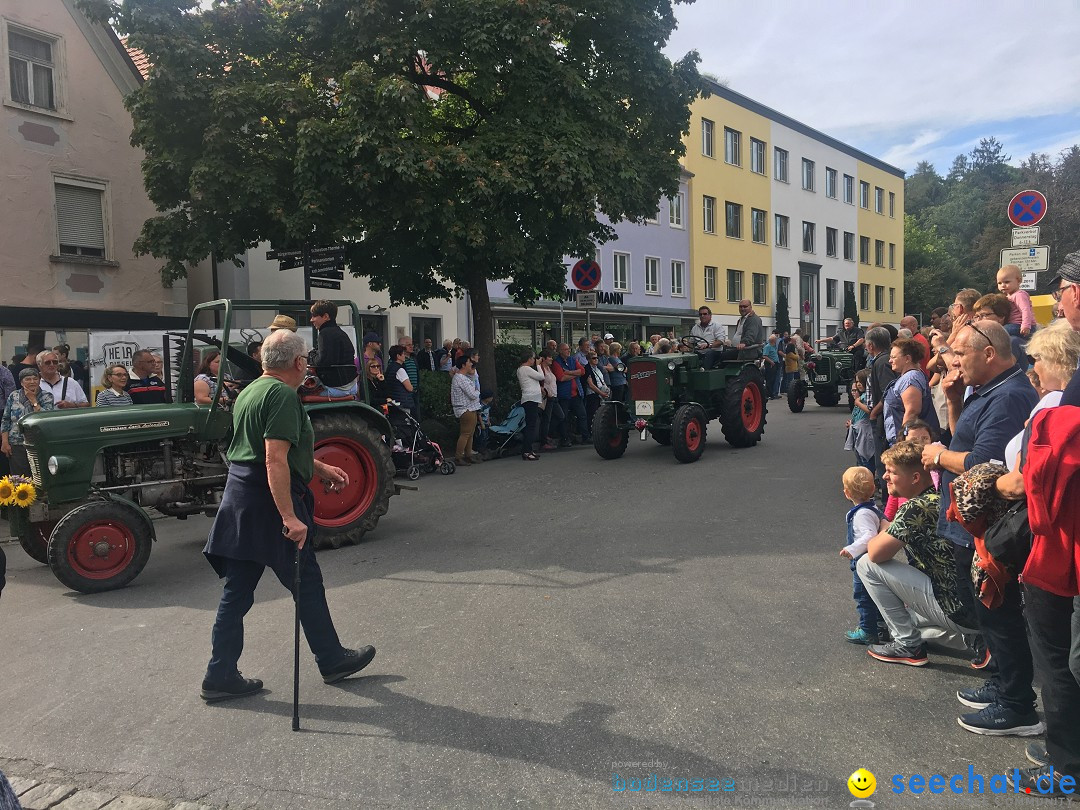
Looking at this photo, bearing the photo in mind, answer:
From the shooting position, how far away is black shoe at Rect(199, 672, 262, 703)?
158 inches

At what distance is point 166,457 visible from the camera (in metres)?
Answer: 6.77

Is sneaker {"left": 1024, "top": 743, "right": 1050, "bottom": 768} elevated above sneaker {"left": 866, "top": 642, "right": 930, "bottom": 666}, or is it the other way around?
sneaker {"left": 866, "top": 642, "right": 930, "bottom": 666}

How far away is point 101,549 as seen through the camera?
239 inches

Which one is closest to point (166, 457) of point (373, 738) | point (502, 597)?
point (502, 597)

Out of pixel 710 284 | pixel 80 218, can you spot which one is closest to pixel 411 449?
pixel 80 218

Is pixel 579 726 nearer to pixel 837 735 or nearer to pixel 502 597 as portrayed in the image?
pixel 837 735

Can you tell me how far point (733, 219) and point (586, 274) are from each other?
27.6m

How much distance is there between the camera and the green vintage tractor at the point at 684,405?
38.2ft

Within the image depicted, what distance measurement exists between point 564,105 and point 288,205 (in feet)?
15.3

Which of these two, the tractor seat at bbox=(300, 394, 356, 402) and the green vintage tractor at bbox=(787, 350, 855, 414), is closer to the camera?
the tractor seat at bbox=(300, 394, 356, 402)

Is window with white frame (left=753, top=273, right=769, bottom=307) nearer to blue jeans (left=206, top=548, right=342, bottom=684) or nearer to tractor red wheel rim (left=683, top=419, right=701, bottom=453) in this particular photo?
tractor red wheel rim (left=683, top=419, right=701, bottom=453)

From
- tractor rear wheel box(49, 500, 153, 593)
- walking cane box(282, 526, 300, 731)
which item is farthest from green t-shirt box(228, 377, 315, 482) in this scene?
tractor rear wheel box(49, 500, 153, 593)

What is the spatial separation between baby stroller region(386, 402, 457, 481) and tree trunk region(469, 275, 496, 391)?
11.7 ft

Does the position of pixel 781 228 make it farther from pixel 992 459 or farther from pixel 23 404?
pixel 992 459
